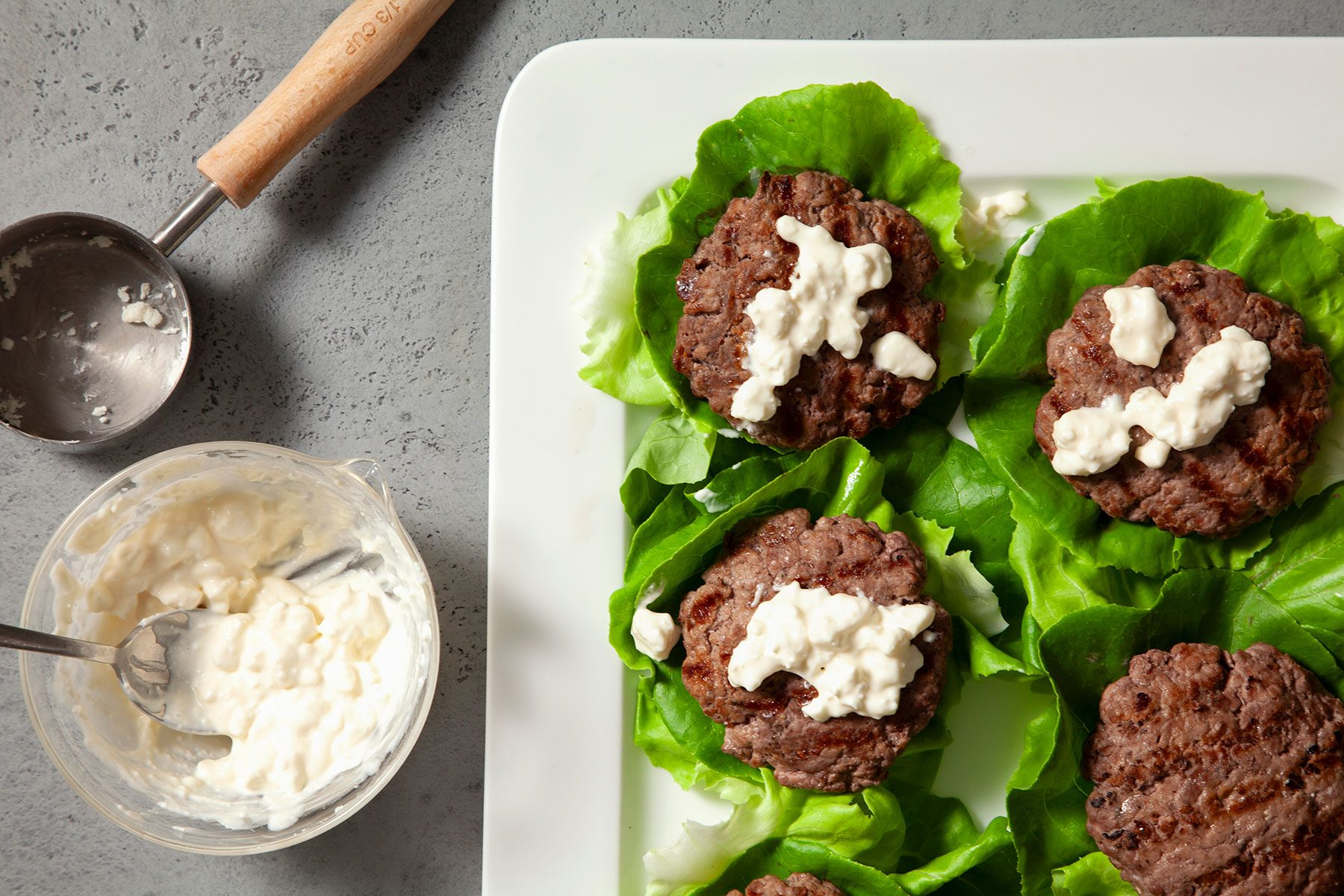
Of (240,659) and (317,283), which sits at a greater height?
(317,283)

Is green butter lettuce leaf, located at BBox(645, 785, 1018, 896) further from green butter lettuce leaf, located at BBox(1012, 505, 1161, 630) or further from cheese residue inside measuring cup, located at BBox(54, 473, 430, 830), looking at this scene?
cheese residue inside measuring cup, located at BBox(54, 473, 430, 830)

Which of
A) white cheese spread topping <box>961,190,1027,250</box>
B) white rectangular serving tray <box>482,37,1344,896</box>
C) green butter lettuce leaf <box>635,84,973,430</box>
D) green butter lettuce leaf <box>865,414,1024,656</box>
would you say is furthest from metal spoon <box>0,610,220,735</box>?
white cheese spread topping <box>961,190,1027,250</box>

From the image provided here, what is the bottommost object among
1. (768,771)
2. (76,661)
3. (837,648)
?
(768,771)

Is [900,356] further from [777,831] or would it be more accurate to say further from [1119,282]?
[777,831]

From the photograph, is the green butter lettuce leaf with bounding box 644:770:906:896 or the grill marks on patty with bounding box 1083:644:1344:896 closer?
the grill marks on patty with bounding box 1083:644:1344:896

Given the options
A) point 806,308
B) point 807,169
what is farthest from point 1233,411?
point 807,169

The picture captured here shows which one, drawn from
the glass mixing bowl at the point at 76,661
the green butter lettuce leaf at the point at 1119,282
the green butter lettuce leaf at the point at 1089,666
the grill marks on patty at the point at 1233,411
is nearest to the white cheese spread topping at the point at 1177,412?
the grill marks on patty at the point at 1233,411

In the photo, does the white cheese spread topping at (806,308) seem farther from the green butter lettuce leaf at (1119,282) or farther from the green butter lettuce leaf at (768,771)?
the green butter lettuce leaf at (1119,282)
